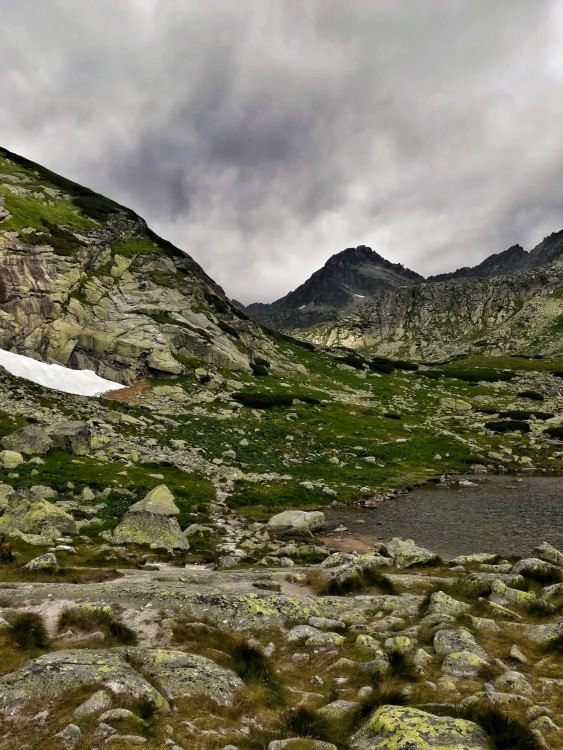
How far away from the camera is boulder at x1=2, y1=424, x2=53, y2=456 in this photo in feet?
116

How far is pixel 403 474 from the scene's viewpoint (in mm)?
49312

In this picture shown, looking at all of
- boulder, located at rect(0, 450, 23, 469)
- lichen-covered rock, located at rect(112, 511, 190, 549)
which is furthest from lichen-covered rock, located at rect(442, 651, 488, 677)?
boulder, located at rect(0, 450, 23, 469)

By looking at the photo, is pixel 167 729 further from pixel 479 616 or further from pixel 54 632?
pixel 479 616

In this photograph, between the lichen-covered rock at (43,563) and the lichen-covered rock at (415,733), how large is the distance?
15998 mm

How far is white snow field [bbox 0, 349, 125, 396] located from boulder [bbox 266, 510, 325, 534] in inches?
1467

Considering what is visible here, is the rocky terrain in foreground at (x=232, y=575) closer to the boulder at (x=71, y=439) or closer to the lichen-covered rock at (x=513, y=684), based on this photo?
the lichen-covered rock at (x=513, y=684)

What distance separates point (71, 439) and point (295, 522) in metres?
21.4

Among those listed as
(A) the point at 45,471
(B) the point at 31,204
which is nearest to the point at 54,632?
(A) the point at 45,471

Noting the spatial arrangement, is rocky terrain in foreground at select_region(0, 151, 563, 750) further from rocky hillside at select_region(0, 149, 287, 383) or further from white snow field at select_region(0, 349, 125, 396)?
white snow field at select_region(0, 349, 125, 396)

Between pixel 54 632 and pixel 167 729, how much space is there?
6.43m

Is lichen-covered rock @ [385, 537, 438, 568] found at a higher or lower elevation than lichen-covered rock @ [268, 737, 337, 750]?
lower

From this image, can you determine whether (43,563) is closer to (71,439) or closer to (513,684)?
(513,684)

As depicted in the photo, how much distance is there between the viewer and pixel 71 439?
37906 mm

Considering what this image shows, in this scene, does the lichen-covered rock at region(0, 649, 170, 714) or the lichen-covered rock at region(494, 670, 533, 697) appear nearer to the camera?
the lichen-covered rock at region(0, 649, 170, 714)
